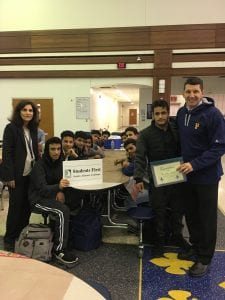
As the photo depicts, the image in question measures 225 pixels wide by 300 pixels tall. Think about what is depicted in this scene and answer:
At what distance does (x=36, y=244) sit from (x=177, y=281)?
4.17ft

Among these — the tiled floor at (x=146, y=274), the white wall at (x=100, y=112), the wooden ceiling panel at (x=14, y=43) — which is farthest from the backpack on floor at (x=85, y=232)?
the wooden ceiling panel at (x=14, y=43)

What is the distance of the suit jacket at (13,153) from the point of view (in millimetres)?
2789

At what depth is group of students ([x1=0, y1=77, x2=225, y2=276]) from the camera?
2383mm

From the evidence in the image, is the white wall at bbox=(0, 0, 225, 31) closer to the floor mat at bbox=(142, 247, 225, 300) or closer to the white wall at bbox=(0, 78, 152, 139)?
the white wall at bbox=(0, 78, 152, 139)

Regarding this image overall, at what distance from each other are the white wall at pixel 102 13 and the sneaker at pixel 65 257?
5.95 metres

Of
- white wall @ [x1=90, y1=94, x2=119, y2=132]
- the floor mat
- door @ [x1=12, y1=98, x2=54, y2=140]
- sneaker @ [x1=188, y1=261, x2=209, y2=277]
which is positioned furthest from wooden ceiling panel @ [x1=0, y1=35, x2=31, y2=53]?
sneaker @ [x1=188, y1=261, x2=209, y2=277]

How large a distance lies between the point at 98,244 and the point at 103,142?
3423 millimetres

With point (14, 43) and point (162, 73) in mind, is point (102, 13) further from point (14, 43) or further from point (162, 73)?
point (14, 43)

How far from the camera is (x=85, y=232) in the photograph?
298 centimetres

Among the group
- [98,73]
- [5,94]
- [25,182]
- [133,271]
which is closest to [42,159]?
[25,182]

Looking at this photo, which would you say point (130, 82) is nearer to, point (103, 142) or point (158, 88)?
point (158, 88)

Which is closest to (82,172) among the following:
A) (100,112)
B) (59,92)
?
(59,92)

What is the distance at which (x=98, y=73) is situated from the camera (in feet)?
24.0

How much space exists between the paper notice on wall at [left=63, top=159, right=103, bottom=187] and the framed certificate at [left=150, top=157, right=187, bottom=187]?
55cm
